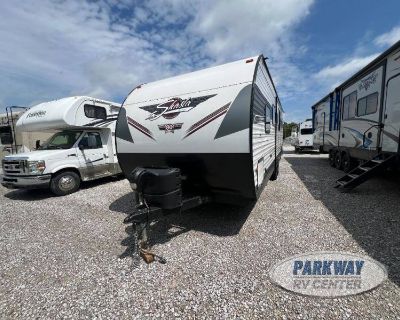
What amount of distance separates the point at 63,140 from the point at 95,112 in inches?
54.0

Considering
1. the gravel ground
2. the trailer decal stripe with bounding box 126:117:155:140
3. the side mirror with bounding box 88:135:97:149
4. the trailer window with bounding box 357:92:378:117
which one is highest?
the trailer window with bounding box 357:92:378:117

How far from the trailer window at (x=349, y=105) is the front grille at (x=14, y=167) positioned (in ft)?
35.5

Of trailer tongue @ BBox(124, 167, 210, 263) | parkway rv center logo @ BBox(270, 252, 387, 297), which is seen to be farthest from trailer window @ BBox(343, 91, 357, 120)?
trailer tongue @ BBox(124, 167, 210, 263)

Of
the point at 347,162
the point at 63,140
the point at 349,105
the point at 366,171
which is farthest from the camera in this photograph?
the point at 347,162

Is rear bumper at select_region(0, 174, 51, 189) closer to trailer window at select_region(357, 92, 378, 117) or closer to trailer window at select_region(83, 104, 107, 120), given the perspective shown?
trailer window at select_region(83, 104, 107, 120)

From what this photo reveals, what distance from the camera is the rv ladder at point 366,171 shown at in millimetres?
6061

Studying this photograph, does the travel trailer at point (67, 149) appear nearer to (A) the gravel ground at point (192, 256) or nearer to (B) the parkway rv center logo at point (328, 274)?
(A) the gravel ground at point (192, 256)

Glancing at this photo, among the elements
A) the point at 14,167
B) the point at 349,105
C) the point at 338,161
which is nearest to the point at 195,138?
the point at 14,167

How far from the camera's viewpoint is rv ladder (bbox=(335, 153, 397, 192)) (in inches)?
239

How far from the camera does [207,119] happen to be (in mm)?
3928

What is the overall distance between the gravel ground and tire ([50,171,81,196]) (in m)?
0.88

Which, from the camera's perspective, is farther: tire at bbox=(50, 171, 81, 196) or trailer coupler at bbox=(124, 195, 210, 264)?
tire at bbox=(50, 171, 81, 196)

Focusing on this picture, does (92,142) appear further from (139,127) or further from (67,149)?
(139,127)

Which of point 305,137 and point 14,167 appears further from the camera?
point 305,137
